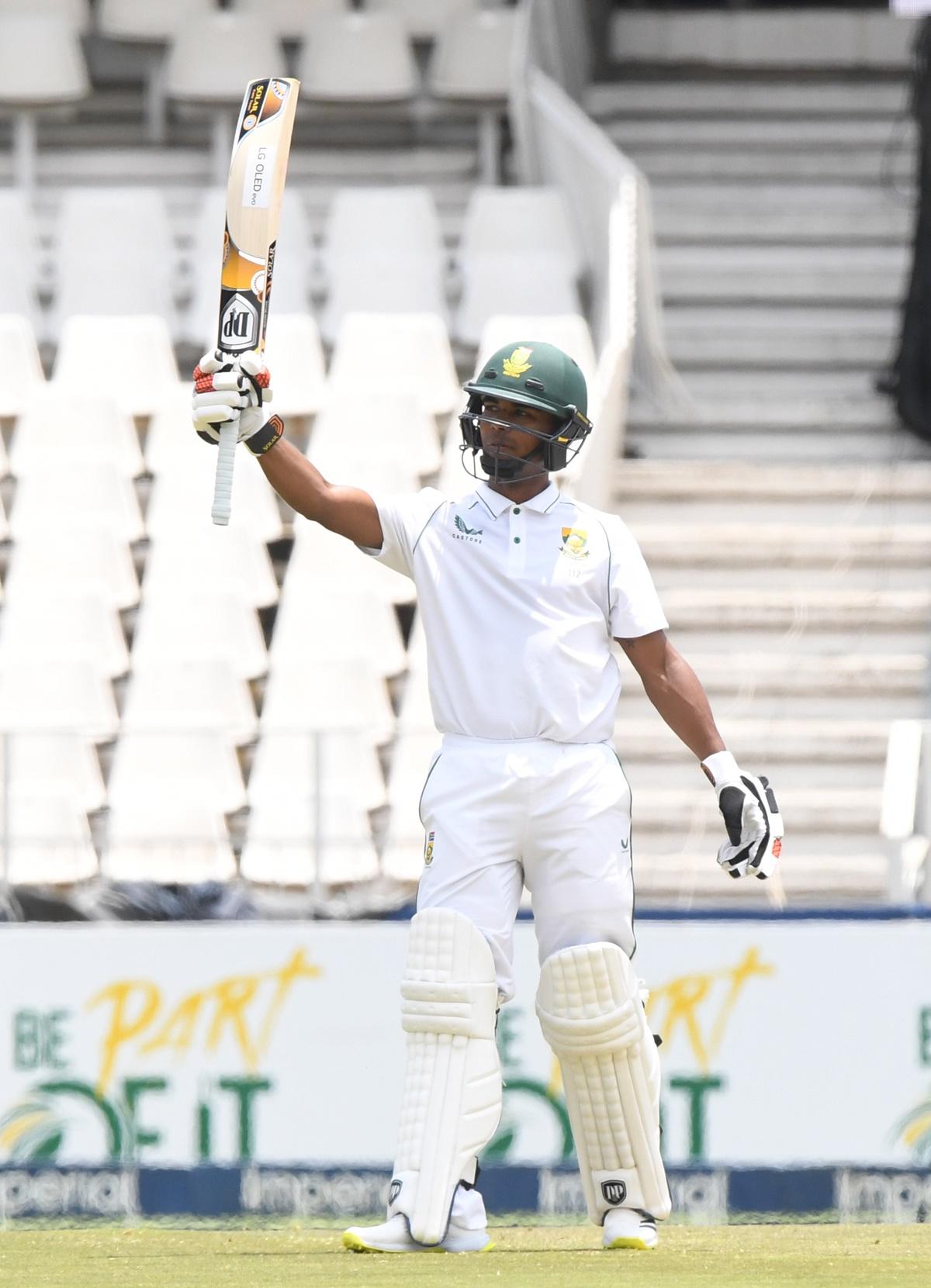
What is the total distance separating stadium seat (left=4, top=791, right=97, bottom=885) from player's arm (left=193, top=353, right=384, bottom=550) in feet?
6.73

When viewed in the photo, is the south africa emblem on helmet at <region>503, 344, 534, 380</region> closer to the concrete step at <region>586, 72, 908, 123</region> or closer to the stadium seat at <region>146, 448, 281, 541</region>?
the stadium seat at <region>146, 448, 281, 541</region>

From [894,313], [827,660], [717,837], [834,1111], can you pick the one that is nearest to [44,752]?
[717,837]

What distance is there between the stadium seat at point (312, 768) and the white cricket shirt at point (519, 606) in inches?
→ 78.4

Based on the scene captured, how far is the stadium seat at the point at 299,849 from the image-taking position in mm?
6078

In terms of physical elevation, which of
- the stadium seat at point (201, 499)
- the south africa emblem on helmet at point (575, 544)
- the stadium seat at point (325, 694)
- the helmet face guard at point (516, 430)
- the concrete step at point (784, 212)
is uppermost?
the helmet face guard at point (516, 430)

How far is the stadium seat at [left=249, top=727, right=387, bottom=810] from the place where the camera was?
639 cm

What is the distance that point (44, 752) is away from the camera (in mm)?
7598

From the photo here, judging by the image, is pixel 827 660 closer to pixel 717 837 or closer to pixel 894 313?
pixel 717 837

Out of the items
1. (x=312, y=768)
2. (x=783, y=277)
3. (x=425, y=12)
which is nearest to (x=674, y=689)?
(x=312, y=768)

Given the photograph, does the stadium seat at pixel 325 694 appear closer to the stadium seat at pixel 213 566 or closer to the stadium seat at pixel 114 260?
the stadium seat at pixel 213 566

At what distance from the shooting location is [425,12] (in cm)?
1157

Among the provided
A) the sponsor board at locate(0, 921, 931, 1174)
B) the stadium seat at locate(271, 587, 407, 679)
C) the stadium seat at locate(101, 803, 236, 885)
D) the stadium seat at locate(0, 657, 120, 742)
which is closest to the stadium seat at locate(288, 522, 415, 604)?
the stadium seat at locate(271, 587, 407, 679)

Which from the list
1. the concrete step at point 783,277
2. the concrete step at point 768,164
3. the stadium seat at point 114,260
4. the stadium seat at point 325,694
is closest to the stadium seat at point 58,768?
the stadium seat at point 325,694

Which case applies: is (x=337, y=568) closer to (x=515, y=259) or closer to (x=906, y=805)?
(x=515, y=259)
